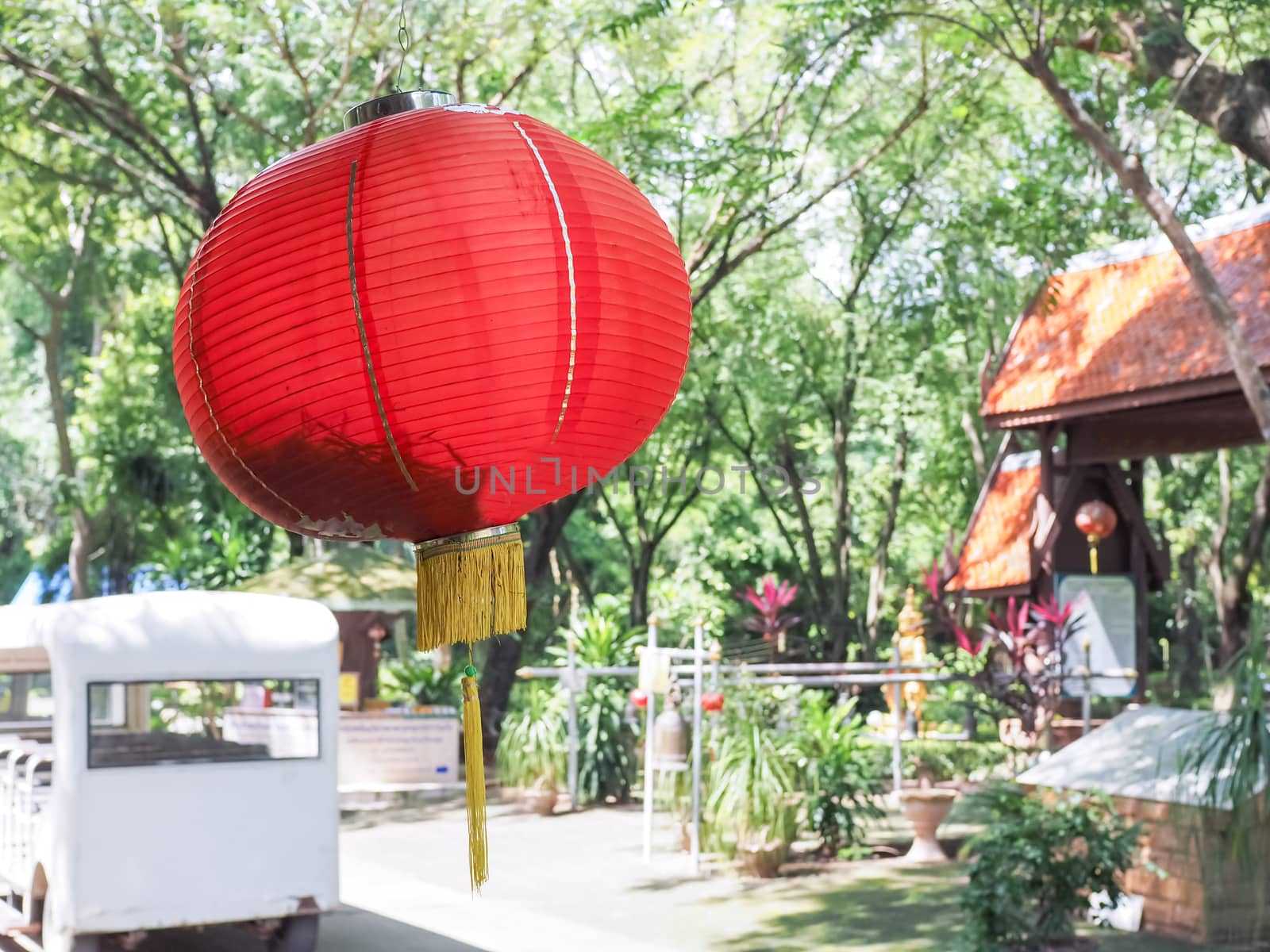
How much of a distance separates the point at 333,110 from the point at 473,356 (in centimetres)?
1399

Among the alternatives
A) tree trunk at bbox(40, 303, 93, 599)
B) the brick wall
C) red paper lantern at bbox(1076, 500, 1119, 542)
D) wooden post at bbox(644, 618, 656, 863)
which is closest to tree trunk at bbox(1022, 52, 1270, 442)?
the brick wall

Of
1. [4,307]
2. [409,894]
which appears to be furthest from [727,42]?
[4,307]

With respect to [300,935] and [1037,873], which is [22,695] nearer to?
[300,935]

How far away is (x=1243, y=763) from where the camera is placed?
7.30m

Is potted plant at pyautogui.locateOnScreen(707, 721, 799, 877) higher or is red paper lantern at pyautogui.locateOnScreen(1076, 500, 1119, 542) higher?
red paper lantern at pyautogui.locateOnScreen(1076, 500, 1119, 542)

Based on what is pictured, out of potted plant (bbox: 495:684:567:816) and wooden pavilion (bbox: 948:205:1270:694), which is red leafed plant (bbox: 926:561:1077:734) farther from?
potted plant (bbox: 495:684:567:816)

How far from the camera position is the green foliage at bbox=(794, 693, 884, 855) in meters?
12.3

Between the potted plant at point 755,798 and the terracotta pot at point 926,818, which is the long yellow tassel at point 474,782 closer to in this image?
the potted plant at point 755,798

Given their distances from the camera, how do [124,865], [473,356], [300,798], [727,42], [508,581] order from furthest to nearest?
[727,42], [300,798], [124,865], [508,581], [473,356]

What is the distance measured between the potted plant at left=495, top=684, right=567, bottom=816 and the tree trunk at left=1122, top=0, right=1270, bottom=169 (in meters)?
9.75

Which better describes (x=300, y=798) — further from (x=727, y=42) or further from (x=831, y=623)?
(x=831, y=623)

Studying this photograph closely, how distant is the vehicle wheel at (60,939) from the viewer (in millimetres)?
8180

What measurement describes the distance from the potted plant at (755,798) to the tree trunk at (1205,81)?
20.0 ft

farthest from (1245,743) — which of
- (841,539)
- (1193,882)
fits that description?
(841,539)
